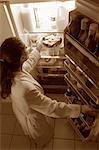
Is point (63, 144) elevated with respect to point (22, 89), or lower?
lower

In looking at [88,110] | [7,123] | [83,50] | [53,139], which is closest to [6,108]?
[7,123]

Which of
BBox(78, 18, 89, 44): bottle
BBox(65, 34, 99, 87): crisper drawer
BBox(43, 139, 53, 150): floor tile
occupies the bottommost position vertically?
BBox(43, 139, 53, 150): floor tile

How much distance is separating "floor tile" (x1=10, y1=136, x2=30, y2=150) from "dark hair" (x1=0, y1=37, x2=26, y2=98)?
2.20 ft

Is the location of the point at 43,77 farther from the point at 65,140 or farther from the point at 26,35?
the point at 65,140

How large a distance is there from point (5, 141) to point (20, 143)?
0.44 ft

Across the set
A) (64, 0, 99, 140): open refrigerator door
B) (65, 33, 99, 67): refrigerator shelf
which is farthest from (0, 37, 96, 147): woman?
(65, 33, 99, 67): refrigerator shelf

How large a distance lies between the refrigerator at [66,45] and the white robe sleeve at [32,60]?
0.11 metres

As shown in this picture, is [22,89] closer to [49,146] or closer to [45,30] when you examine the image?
[49,146]

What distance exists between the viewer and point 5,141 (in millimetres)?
1845

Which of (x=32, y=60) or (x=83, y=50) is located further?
(x=32, y=60)

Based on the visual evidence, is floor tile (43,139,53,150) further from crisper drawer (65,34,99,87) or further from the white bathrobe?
crisper drawer (65,34,99,87)

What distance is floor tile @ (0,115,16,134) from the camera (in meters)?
1.93

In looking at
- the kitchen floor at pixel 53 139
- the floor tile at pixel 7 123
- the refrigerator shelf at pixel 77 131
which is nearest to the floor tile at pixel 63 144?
the kitchen floor at pixel 53 139

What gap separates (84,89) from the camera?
1.44m
